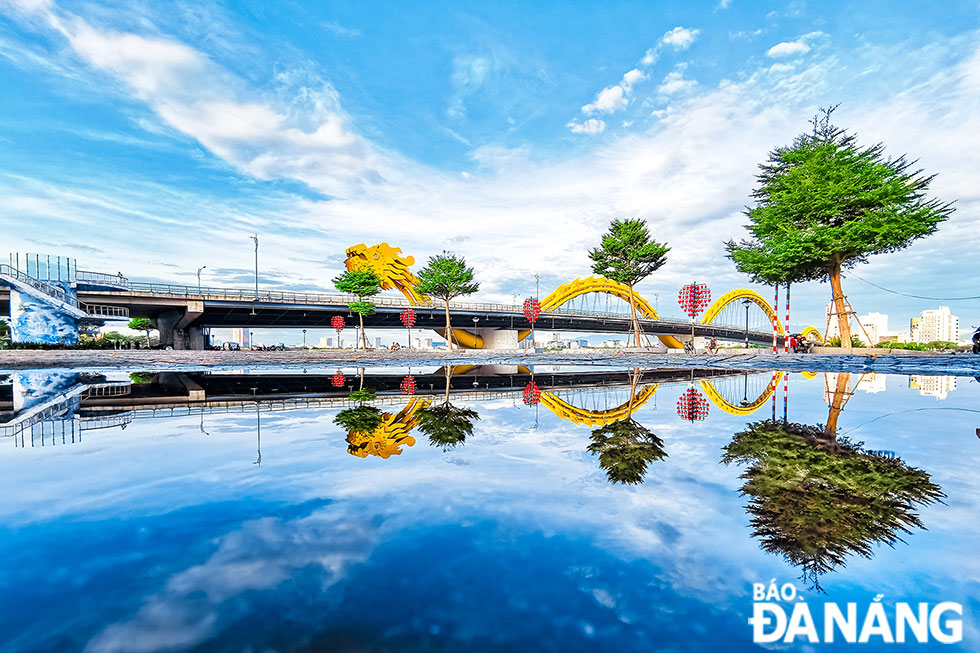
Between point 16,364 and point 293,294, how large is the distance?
105ft

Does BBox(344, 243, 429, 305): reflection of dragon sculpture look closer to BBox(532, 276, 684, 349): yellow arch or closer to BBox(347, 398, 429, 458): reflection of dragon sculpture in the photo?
BBox(532, 276, 684, 349): yellow arch

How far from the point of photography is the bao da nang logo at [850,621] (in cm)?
245

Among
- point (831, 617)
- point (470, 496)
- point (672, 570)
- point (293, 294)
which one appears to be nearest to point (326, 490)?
point (470, 496)

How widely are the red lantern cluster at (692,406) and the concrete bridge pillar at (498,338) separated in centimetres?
6413

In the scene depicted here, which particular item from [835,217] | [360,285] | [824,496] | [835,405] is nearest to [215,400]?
[824,496]

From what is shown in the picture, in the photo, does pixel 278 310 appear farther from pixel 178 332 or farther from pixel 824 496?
pixel 824 496

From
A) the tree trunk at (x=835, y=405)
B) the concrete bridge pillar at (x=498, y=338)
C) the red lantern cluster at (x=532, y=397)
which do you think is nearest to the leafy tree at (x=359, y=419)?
the red lantern cluster at (x=532, y=397)

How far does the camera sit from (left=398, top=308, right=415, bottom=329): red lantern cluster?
6323 cm

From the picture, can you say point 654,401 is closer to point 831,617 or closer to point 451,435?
point 451,435

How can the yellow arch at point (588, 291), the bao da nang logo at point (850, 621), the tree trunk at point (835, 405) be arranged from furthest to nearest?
the yellow arch at point (588, 291)
the tree trunk at point (835, 405)
the bao da nang logo at point (850, 621)

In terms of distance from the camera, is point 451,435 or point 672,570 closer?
point 672,570

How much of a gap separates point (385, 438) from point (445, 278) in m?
54.6

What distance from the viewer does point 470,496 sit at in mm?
4543

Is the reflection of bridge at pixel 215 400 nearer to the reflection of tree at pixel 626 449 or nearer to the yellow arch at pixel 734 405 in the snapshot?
the yellow arch at pixel 734 405
